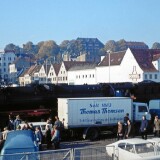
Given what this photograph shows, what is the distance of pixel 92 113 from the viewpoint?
935 inches

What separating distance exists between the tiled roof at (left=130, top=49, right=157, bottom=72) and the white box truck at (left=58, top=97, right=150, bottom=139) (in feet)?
140

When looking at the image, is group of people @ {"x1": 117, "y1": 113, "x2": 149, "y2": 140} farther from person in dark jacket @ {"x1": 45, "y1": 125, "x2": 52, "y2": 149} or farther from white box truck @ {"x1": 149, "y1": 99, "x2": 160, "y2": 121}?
white box truck @ {"x1": 149, "y1": 99, "x2": 160, "y2": 121}

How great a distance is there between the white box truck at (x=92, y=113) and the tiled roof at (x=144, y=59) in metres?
42.7

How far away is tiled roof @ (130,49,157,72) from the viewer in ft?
219

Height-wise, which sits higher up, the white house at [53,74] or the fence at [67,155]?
the white house at [53,74]

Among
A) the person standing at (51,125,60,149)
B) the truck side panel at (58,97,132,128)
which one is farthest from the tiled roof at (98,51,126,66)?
the person standing at (51,125,60,149)

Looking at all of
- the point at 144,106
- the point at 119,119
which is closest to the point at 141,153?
the point at 119,119

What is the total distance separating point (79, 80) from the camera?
86312 millimetres

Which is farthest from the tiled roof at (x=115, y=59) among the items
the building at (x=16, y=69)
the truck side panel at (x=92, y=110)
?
the building at (x=16, y=69)

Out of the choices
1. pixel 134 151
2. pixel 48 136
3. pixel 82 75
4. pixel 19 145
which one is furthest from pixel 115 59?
pixel 134 151

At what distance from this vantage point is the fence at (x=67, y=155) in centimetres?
1260

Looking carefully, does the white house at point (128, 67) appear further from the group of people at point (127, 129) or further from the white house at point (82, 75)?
the group of people at point (127, 129)

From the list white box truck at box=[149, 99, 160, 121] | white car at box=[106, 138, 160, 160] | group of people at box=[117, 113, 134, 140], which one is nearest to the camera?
white car at box=[106, 138, 160, 160]

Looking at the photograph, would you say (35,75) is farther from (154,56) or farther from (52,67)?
(154,56)
